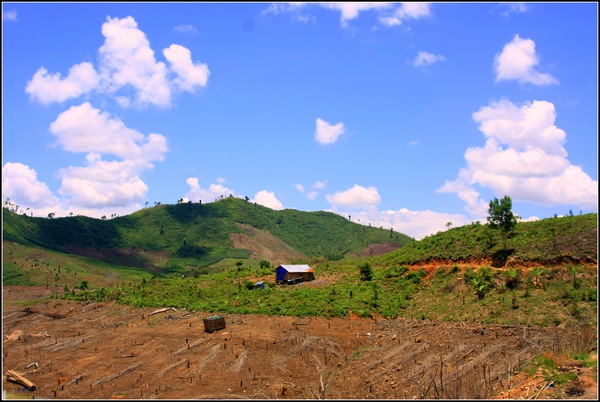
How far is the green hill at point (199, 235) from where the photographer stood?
107m

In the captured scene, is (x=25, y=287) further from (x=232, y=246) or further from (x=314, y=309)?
(x=232, y=246)

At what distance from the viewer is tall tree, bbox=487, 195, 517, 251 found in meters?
33.3

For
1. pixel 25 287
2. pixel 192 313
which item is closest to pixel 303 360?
pixel 192 313

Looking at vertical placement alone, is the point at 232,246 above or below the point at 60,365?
above


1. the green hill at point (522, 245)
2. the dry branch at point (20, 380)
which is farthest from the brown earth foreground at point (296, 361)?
the green hill at point (522, 245)

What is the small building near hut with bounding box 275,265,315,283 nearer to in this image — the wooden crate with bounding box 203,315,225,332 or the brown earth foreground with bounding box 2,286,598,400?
the brown earth foreground with bounding box 2,286,598,400

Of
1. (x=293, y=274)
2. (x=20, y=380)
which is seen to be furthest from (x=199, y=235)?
(x=20, y=380)

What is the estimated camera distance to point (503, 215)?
33.5 m

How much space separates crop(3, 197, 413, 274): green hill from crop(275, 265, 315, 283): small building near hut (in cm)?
3265

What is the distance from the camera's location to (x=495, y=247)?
3472 centimetres

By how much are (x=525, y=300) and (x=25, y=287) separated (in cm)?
6706

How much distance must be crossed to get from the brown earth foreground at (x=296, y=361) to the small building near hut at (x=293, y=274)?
14.6m

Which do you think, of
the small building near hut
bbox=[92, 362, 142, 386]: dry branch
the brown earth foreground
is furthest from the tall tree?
bbox=[92, 362, 142, 386]: dry branch

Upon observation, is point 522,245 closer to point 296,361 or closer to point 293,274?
point 296,361
